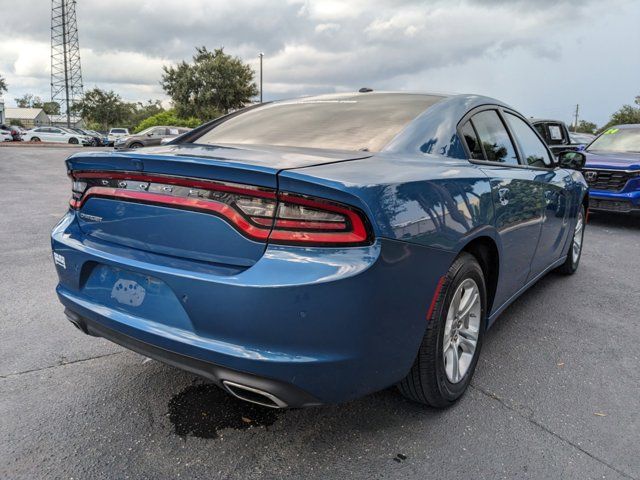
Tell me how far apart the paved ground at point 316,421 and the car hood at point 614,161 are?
5.05m

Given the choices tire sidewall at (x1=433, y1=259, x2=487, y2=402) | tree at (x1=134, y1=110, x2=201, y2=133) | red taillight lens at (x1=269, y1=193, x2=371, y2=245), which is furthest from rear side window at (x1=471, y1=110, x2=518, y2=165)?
tree at (x1=134, y1=110, x2=201, y2=133)

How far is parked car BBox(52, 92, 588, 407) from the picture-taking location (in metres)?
1.81

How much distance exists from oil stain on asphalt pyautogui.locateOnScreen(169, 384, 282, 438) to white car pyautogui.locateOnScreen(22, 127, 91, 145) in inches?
1594

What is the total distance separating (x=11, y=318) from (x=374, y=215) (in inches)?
118

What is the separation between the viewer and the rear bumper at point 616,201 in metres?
7.58

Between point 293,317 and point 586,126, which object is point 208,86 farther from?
point 586,126

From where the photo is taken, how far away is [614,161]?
798 cm

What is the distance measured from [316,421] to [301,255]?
3.36ft

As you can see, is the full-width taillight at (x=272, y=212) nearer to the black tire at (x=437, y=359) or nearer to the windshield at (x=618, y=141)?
the black tire at (x=437, y=359)

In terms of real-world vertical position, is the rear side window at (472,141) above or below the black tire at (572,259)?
above

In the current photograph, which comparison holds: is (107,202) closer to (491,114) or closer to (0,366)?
(0,366)

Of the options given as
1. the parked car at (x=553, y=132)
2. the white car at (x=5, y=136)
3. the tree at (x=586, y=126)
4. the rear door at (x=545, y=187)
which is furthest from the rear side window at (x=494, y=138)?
the tree at (x=586, y=126)

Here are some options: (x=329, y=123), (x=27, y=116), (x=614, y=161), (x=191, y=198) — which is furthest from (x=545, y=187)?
(x=27, y=116)

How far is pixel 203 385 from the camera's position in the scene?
271 centimetres
